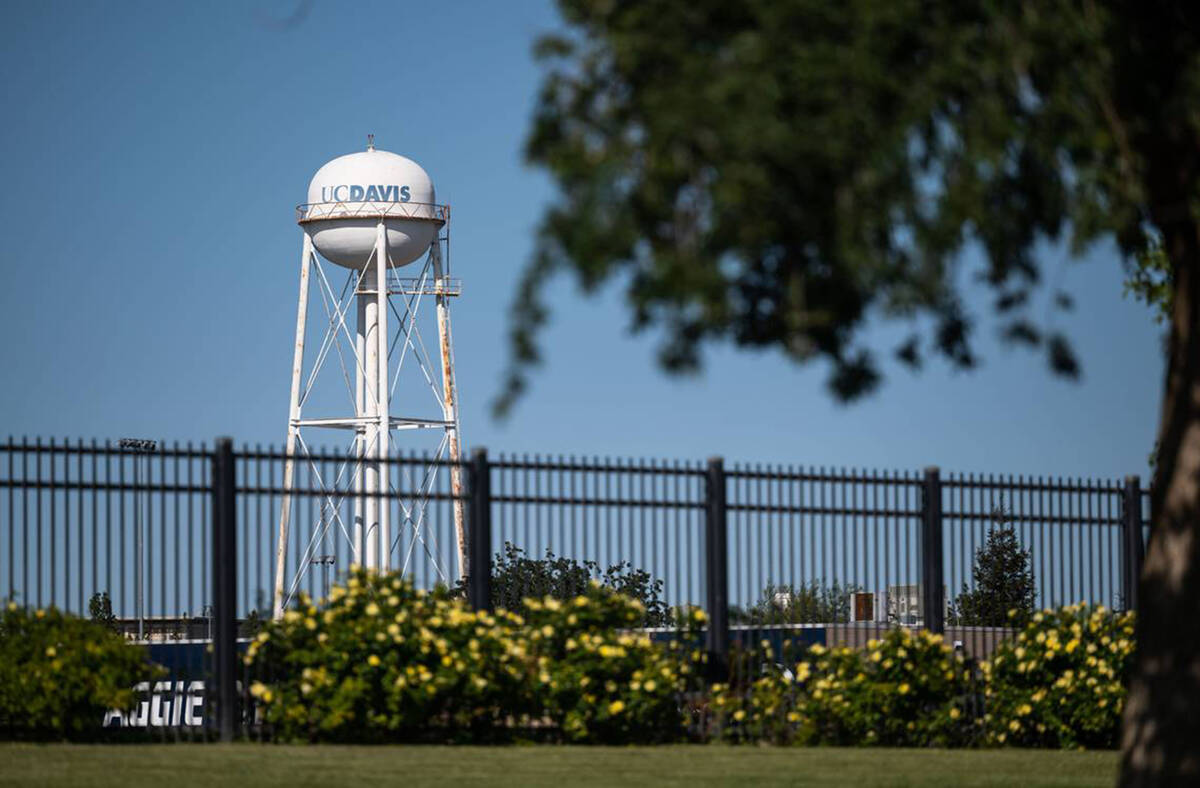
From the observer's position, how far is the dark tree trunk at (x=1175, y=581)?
862cm

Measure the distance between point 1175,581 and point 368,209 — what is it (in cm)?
3075

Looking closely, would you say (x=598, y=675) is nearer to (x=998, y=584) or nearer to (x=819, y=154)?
(x=819, y=154)

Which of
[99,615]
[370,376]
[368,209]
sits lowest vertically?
[99,615]

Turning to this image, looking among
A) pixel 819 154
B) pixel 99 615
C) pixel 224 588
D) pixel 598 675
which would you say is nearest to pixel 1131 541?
pixel 598 675

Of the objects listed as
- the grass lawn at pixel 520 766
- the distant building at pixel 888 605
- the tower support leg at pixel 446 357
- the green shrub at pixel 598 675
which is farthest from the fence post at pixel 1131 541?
the tower support leg at pixel 446 357

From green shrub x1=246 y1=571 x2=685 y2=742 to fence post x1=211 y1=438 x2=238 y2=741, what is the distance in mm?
190

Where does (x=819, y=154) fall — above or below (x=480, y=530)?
above

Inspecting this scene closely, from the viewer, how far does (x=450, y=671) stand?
42.0ft

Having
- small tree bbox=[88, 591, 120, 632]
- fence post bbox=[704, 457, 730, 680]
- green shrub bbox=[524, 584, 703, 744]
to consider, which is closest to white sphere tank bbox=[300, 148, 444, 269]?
small tree bbox=[88, 591, 120, 632]

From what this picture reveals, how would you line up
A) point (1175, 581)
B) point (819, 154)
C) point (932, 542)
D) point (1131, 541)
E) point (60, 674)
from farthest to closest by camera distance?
point (1131, 541)
point (932, 542)
point (60, 674)
point (1175, 581)
point (819, 154)

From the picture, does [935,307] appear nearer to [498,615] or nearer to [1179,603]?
[1179,603]

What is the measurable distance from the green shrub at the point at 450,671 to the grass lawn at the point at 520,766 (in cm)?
39

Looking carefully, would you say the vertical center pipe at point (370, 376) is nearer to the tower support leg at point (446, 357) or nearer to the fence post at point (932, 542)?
the tower support leg at point (446, 357)

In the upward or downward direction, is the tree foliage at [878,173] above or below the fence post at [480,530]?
above
